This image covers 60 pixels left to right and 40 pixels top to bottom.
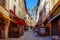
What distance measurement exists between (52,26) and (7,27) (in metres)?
7.89

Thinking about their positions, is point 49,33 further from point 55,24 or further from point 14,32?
point 14,32

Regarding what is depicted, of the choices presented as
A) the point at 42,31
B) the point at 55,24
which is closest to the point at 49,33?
A: the point at 42,31

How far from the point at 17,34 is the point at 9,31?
1270mm

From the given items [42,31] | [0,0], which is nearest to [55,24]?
[42,31]

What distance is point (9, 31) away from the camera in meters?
27.7

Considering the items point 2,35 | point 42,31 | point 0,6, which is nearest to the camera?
point 0,6

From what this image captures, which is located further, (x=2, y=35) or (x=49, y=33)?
(x=49, y=33)

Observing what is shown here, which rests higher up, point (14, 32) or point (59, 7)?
point (59, 7)

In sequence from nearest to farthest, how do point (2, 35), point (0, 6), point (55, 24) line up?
1. point (0, 6)
2. point (2, 35)
3. point (55, 24)

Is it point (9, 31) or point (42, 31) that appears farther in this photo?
point (42, 31)

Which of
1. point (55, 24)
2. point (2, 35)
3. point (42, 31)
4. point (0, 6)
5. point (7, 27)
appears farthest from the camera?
point (42, 31)

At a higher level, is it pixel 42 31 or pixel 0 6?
pixel 0 6

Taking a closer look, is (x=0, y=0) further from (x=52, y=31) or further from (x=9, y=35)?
(x=52, y=31)

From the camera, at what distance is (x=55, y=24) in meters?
29.6
